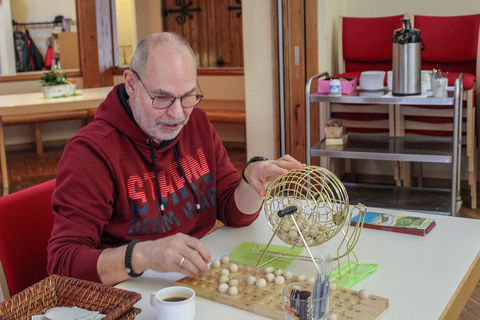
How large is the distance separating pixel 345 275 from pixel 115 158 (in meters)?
0.70

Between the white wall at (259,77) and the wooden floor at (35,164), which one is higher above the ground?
the white wall at (259,77)

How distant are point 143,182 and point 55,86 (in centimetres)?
390

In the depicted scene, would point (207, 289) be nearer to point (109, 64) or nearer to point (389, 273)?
point (389, 273)

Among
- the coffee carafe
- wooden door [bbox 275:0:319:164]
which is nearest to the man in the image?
the coffee carafe

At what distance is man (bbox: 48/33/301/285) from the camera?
1.56m

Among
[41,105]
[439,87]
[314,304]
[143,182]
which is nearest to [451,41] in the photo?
[439,87]

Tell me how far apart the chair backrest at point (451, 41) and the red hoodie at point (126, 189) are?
2937 mm

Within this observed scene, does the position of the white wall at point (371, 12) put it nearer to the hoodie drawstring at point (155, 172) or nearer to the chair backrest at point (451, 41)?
the chair backrest at point (451, 41)

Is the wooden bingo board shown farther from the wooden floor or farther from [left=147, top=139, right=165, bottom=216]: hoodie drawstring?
the wooden floor

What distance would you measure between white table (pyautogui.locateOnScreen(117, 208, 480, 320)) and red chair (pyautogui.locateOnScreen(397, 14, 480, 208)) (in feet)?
8.52

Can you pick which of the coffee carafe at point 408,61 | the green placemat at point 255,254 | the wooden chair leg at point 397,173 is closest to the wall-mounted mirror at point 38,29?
the wooden chair leg at point 397,173

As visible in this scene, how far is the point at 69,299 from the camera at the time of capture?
52.9 inches

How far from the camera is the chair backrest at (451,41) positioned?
14.6 ft

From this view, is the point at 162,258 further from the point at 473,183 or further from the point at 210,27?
the point at 210,27
